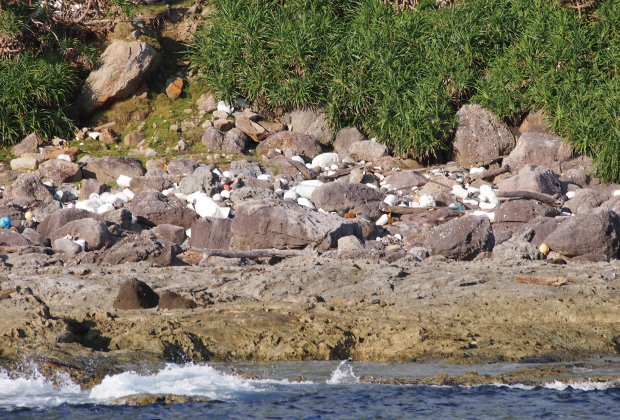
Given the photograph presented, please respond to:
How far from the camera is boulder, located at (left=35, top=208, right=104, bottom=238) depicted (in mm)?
7805

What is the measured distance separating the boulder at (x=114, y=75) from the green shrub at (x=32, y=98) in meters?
0.43

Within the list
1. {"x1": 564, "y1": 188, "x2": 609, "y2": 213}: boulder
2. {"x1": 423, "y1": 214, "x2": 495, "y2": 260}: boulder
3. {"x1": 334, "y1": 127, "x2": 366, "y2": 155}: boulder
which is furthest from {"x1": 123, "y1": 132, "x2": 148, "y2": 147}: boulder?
{"x1": 564, "y1": 188, "x2": 609, "y2": 213}: boulder

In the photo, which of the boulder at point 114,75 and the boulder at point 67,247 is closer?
the boulder at point 67,247

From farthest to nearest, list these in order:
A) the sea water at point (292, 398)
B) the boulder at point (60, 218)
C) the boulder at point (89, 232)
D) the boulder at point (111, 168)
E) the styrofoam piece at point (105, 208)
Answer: the boulder at point (111, 168)
the styrofoam piece at point (105, 208)
the boulder at point (60, 218)
the boulder at point (89, 232)
the sea water at point (292, 398)

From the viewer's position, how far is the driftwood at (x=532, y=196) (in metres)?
9.03

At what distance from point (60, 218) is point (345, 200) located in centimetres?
370

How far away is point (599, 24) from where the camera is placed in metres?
12.1

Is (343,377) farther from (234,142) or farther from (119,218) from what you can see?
(234,142)

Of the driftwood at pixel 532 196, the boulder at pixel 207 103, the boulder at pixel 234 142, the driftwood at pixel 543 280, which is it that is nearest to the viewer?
the driftwood at pixel 543 280

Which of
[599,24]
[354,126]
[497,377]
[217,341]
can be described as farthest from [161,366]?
[599,24]

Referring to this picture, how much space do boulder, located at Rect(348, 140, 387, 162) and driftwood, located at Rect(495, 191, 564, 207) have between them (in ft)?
8.23

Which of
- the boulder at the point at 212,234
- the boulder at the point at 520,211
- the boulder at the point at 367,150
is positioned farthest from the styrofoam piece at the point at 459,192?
the boulder at the point at 212,234

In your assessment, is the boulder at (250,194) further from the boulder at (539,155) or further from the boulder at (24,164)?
the boulder at (539,155)

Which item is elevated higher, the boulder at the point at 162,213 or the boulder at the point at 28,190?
the boulder at the point at 28,190
